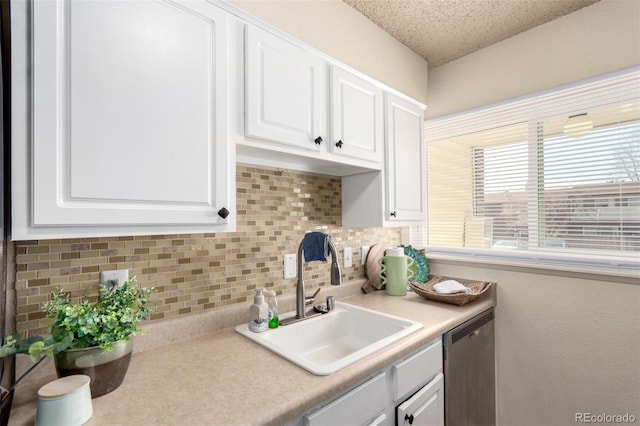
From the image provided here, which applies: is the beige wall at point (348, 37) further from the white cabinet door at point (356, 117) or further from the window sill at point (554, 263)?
the window sill at point (554, 263)

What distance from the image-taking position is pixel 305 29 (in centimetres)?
149

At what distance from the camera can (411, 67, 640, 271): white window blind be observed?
5.04 ft

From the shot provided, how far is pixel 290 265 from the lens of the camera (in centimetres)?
159

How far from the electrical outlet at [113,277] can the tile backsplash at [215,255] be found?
0.9 inches

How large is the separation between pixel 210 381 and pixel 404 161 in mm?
1475

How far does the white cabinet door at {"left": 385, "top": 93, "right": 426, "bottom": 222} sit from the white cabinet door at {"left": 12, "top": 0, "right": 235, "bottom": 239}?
3.20 feet

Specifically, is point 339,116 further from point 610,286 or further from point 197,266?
point 610,286

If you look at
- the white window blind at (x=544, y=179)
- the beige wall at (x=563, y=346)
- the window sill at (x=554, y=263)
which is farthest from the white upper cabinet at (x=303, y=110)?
the beige wall at (x=563, y=346)

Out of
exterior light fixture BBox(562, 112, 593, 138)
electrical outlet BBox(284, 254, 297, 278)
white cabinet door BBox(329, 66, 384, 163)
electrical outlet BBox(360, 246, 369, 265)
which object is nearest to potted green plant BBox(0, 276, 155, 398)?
electrical outlet BBox(284, 254, 297, 278)

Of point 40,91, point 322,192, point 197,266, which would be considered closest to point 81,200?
point 40,91

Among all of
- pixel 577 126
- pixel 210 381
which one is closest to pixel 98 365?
pixel 210 381

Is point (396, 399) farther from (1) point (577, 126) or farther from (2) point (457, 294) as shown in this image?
(1) point (577, 126)

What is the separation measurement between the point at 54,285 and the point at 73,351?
308 mm

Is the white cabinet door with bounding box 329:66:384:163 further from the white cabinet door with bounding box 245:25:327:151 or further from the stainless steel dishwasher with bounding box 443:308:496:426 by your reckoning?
the stainless steel dishwasher with bounding box 443:308:496:426
